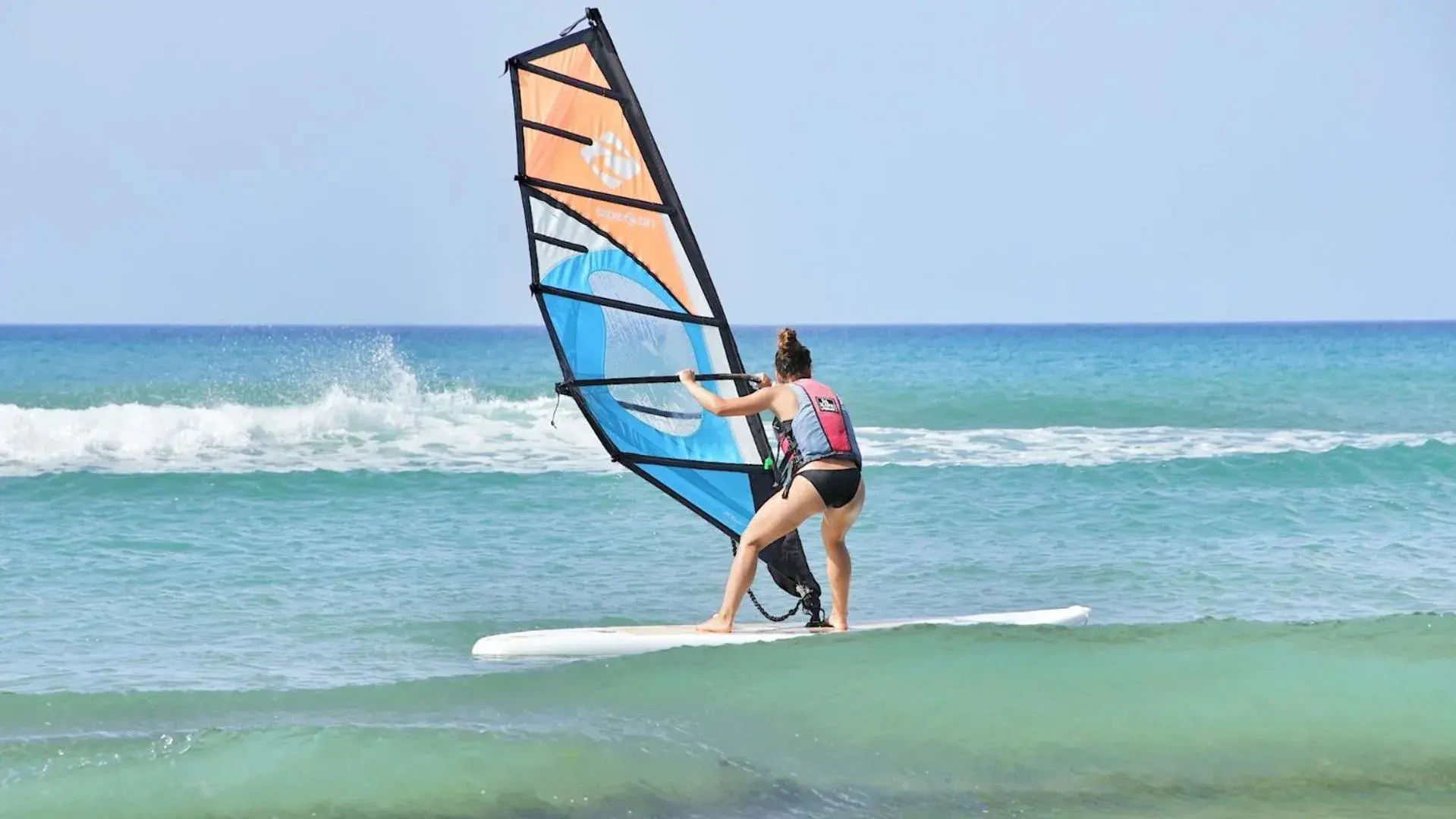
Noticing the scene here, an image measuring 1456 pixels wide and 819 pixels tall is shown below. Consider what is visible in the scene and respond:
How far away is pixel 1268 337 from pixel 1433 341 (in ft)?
24.6

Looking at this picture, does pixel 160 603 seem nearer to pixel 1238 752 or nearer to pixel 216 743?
pixel 216 743

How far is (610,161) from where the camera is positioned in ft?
18.4

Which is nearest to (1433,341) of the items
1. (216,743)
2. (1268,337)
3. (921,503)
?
(1268,337)

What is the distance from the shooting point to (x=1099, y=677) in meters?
4.97

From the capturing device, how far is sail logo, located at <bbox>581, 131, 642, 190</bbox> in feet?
18.2

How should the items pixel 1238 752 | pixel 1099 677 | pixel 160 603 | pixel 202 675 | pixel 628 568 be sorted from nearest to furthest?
pixel 1238 752
pixel 1099 677
pixel 202 675
pixel 160 603
pixel 628 568

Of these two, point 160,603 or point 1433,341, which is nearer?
point 160,603

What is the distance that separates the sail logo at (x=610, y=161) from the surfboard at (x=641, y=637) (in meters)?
1.67

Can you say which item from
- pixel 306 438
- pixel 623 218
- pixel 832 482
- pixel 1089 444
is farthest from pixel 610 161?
pixel 1089 444

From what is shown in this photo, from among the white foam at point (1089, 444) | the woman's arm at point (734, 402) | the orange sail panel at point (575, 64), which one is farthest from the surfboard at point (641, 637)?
the white foam at point (1089, 444)

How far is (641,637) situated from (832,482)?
3.21 ft

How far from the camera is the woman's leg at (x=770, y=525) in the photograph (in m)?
5.09

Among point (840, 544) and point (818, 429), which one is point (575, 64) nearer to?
point (818, 429)

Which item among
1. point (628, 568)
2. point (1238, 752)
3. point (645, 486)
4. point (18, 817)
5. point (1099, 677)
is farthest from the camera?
point (645, 486)
